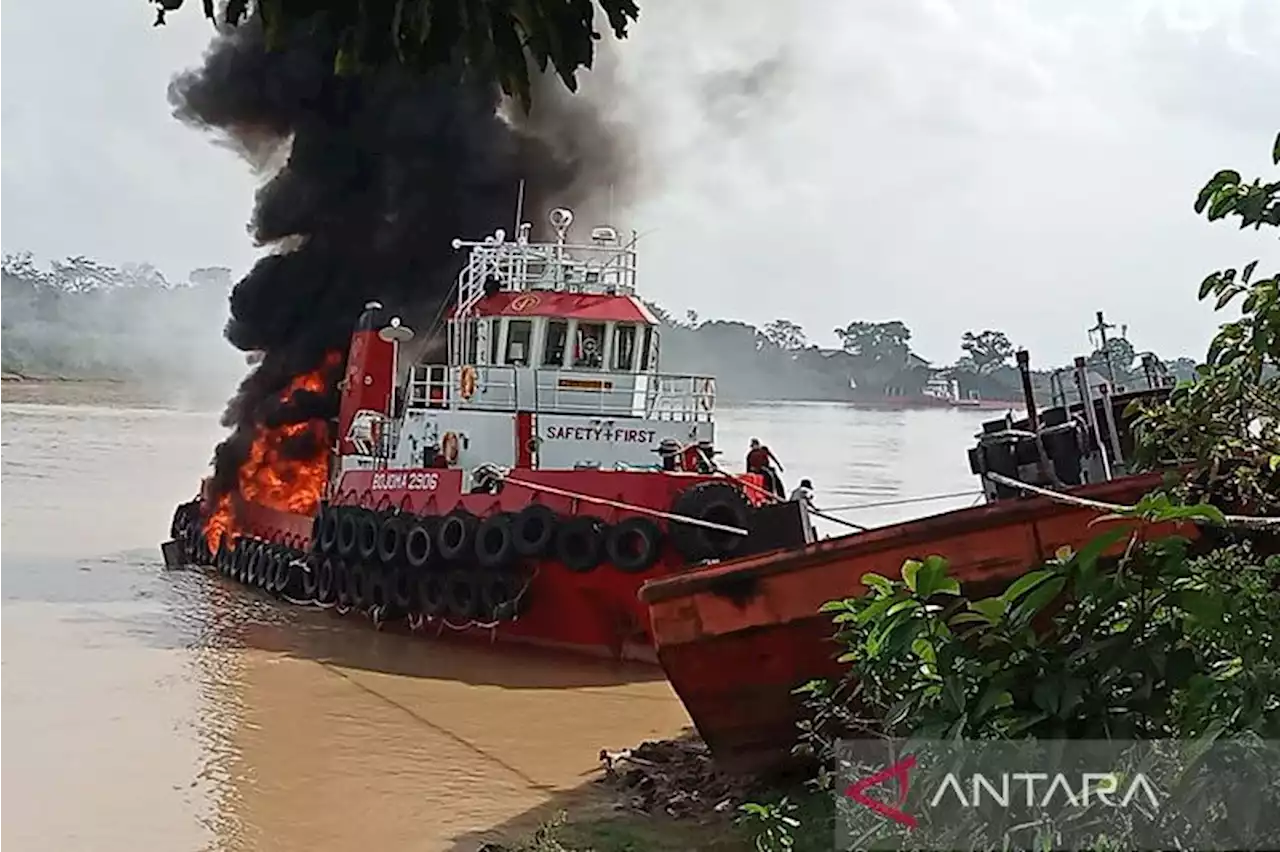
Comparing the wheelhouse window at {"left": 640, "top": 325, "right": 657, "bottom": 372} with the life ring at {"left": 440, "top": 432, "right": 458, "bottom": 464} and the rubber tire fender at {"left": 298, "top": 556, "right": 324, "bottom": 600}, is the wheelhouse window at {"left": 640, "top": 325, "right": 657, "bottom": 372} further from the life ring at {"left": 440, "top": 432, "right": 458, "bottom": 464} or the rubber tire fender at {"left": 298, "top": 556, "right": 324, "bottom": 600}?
the rubber tire fender at {"left": 298, "top": 556, "right": 324, "bottom": 600}

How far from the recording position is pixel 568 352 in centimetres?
1348

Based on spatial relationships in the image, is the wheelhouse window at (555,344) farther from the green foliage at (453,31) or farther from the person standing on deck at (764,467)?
the green foliage at (453,31)

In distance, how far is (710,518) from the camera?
11289 millimetres

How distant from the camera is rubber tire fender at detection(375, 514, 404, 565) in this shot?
506 inches

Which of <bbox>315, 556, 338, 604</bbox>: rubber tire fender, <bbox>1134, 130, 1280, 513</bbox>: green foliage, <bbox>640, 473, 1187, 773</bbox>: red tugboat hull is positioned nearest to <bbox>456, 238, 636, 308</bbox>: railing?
<bbox>315, 556, 338, 604</bbox>: rubber tire fender

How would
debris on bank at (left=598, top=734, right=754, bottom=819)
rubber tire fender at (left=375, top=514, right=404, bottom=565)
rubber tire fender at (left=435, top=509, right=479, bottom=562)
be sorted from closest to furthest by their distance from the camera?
debris on bank at (left=598, top=734, right=754, bottom=819) → rubber tire fender at (left=435, top=509, right=479, bottom=562) → rubber tire fender at (left=375, top=514, right=404, bottom=565)

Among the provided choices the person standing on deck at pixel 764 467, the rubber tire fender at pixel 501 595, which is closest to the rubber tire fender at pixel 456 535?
the rubber tire fender at pixel 501 595

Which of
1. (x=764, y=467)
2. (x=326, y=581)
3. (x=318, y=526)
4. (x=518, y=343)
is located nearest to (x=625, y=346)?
(x=518, y=343)

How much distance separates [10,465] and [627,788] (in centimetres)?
2990

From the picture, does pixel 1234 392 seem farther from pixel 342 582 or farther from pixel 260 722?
pixel 342 582

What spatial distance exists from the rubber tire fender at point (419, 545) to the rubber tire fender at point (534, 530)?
1098 millimetres

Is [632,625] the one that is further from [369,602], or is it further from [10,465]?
[10,465]

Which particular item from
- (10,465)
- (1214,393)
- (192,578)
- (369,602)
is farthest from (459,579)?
(10,465)

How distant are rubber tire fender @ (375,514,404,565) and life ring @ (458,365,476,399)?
4.50 ft
